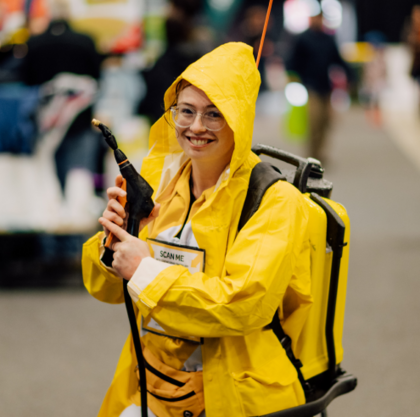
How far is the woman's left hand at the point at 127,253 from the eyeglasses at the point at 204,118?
1.00ft

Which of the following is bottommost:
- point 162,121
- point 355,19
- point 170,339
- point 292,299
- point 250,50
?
point 170,339

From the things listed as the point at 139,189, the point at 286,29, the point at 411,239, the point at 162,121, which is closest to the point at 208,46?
the point at 411,239

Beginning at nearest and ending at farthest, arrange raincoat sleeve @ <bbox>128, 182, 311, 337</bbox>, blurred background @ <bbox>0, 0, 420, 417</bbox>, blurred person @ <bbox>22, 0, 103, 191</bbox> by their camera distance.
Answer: raincoat sleeve @ <bbox>128, 182, 311, 337</bbox>, blurred background @ <bbox>0, 0, 420, 417</bbox>, blurred person @ <bbox>22, 0, 103, 191</bbox>

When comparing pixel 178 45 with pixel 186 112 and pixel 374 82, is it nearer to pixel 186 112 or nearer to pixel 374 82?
pixel 186 112

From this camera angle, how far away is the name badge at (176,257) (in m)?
1.35

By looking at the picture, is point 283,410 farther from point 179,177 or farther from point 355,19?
point 355,19

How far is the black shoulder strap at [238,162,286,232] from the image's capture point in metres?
1.34

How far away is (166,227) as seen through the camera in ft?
4.80

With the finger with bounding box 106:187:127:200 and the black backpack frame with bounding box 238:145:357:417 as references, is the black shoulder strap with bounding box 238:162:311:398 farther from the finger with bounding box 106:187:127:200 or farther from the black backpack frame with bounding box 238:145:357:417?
the finger with bounding box 106:187:127:200

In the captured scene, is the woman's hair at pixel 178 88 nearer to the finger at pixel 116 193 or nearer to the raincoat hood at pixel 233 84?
the raincoat hood at pixel 233 84

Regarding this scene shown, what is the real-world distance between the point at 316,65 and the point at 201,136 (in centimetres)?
636

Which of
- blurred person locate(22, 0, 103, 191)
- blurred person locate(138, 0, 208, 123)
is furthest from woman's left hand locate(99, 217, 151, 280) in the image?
blurred person locate(138, 0, 208, 123)

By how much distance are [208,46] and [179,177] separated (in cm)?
297

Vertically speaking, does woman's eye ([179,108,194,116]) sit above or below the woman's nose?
above
